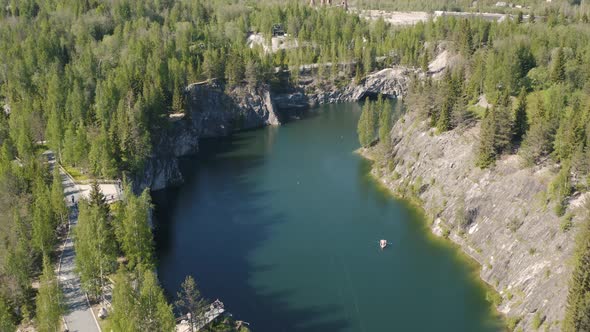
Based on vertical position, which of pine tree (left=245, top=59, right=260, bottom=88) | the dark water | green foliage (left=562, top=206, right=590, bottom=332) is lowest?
the dark water

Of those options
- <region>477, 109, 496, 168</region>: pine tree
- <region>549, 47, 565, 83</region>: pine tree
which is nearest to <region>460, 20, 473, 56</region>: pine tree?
<region>549, 47, 565, 83</region>: pine tree

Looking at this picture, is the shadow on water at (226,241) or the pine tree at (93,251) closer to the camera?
the pine tree at (93,251)

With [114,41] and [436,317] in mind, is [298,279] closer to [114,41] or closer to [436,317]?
[436,317]

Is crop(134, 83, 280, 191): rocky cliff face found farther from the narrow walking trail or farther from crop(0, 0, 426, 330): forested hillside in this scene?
the narrow walking trail

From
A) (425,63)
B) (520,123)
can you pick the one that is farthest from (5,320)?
(425,63)

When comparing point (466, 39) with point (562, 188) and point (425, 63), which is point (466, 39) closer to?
point (425, 63)

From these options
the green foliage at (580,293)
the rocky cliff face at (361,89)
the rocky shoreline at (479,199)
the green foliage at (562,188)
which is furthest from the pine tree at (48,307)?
the rocky cliff face at (361,89)

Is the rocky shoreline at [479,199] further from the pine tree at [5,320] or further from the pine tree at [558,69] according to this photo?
the pine tree at [5,320]
